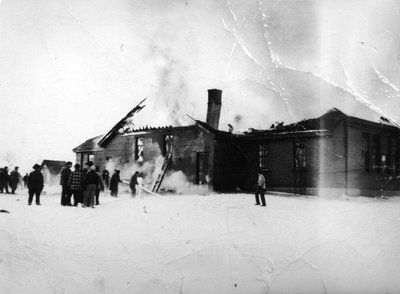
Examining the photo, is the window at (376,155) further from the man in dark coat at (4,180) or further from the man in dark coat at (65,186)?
the man in dark coat at (4,180)

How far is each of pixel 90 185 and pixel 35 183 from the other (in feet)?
1.77

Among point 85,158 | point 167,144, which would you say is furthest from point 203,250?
point 85,158

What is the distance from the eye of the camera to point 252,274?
3633 millimetres

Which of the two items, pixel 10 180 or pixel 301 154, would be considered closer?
pixel 10 180

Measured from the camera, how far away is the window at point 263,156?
502 centimetres

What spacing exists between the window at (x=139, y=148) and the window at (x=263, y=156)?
5.00 ft

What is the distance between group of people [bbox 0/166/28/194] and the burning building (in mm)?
588

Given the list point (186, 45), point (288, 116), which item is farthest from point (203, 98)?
point (288, 116)

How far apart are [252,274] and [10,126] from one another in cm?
287

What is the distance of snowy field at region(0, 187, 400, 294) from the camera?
3621 millimetres

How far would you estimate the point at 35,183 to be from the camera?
393 centimetres

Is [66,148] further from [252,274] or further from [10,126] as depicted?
[252,274]

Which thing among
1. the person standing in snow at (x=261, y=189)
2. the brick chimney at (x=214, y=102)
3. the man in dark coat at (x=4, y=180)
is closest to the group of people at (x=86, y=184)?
the man in dark coat at (x=4, y=180)

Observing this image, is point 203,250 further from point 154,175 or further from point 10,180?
point 10,180
